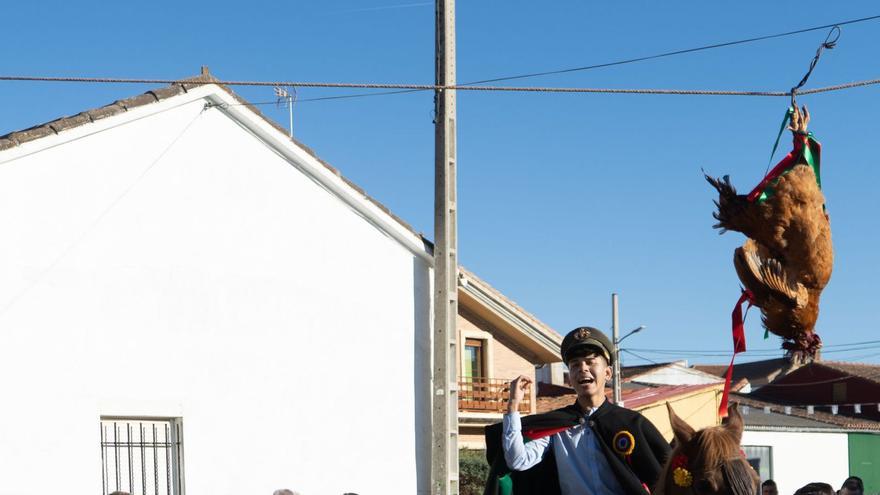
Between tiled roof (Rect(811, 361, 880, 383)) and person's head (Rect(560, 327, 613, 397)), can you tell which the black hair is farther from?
tiled roof (Rect(811, 361, 880, 383))

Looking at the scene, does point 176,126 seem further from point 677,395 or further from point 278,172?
point 677,395

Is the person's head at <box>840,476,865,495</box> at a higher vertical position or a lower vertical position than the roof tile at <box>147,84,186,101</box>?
lower

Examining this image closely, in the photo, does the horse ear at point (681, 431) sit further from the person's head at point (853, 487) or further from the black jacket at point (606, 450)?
the person's head at point (853, 487)

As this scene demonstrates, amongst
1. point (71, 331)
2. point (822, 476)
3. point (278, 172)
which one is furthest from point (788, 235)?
point (822, 476)

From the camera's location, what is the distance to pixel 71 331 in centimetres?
1617

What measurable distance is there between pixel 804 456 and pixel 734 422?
4235cm

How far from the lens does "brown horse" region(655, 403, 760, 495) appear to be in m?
4.46

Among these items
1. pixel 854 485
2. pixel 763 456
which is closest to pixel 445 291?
pixel 854 485

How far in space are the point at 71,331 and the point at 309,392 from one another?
138 inches

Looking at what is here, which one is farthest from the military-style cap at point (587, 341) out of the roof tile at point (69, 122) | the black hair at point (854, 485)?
the roof tile at point (69, 122)

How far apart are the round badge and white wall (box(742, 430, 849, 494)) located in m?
38.6

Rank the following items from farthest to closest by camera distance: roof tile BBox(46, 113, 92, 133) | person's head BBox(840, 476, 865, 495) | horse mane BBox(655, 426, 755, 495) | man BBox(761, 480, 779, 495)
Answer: roof tile BBox(46, 113, 92, 133)
man BBox(761, 480, 779, 495)
person's head BBox(840, 476, 865, 495)
horse mane BBox(655, 426, 755, 495)

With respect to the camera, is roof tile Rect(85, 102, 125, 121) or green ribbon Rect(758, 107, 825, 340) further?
roof tile Rect(85, 102, 125, 121)

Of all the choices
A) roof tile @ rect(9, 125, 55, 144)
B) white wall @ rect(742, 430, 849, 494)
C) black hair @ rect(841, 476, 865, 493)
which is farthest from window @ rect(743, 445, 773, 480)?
black hair @ rect(841, 476, 865, 493)
